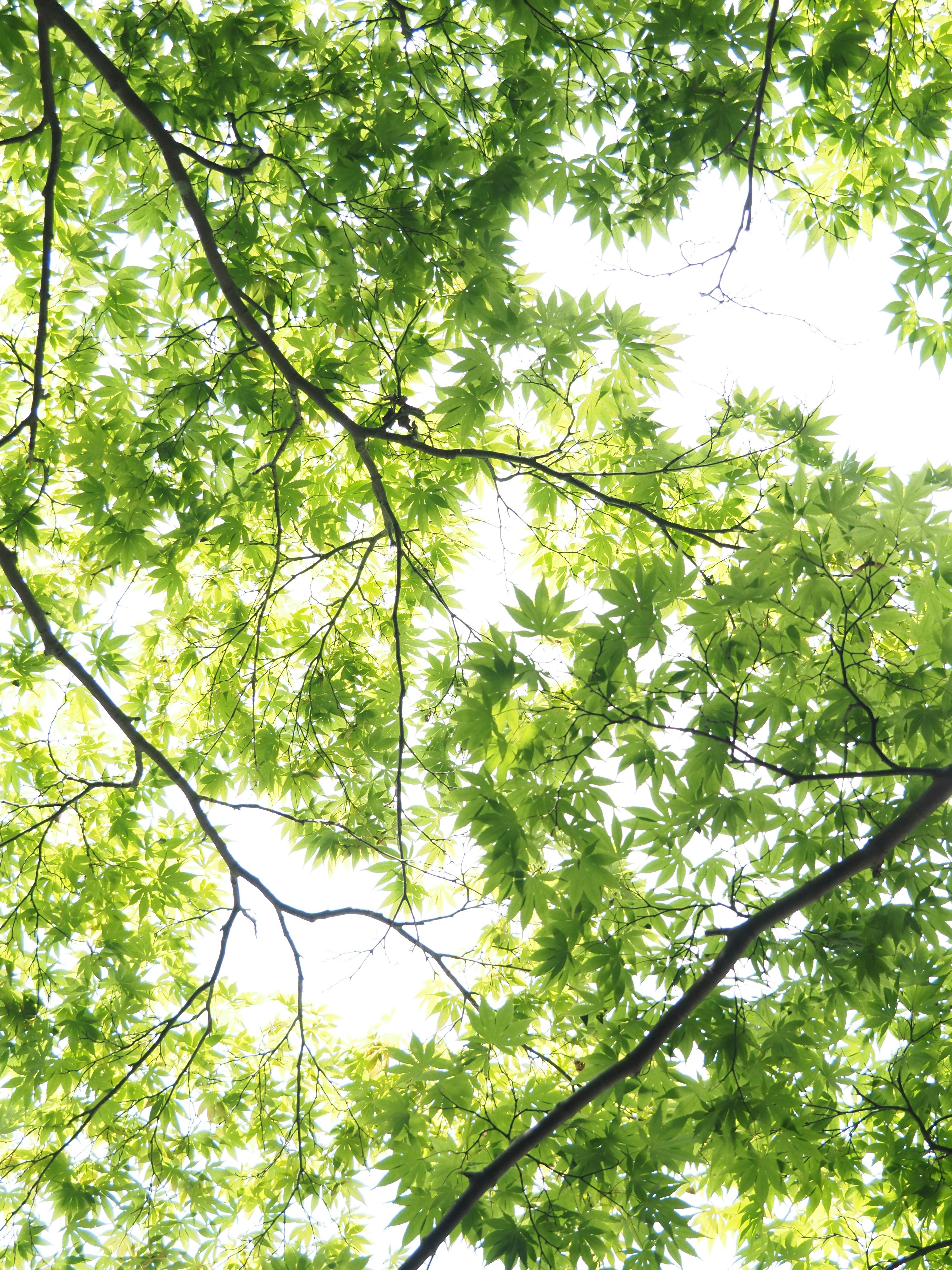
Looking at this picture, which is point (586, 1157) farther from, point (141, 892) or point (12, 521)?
point (12, 521)

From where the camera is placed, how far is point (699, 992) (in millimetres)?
2291

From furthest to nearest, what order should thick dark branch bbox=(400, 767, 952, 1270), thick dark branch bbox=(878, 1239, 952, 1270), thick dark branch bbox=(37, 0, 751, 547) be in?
thick dark branch bbox=(37, 0, 751, 547), thick dark branch bbox=(878, 1239, 952, 1270), thick dark branch bbox=(400, 767, 952, 1270)

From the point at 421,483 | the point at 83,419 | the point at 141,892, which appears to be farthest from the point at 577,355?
the point at 141,892

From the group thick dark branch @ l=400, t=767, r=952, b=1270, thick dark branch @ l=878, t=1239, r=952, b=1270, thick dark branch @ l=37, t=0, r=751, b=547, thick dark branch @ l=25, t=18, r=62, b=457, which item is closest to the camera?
A: thick dark branch @ l=400, t=767, r=952, b=1270

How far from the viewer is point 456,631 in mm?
3436

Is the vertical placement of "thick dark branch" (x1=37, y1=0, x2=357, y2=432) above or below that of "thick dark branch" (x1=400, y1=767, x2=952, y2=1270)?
above

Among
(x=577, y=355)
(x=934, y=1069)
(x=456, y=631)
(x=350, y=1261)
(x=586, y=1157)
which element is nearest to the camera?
(x=586, y=1157)

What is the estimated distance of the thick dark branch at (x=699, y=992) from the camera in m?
2.24

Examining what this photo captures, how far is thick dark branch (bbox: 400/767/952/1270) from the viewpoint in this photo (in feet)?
7.34

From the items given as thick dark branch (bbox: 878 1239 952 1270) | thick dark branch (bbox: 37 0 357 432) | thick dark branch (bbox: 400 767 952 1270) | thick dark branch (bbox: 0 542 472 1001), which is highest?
thick dark branch (bbox: 37 0 357 432)

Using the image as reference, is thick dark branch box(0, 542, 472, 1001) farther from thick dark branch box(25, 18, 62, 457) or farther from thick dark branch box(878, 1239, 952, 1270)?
thick dark branch box(878, 1239, 952, 1270)

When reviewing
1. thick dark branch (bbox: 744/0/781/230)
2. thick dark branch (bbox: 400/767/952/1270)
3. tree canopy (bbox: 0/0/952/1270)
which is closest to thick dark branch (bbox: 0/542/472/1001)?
tree canopy (bbox: 0/0/952/1270)

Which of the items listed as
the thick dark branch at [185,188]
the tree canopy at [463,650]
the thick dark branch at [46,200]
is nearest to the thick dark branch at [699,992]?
the tree canopy at [463,650]

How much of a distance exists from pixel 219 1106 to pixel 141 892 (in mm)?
1212
